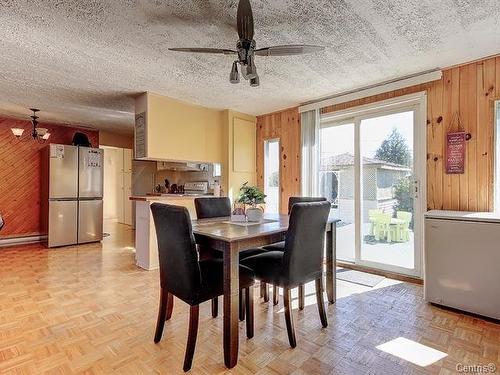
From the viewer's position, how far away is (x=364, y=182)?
371 centimetres

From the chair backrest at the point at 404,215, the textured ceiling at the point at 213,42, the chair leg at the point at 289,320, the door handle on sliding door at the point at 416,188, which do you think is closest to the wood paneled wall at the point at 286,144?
the textured ceiling at the point at 213,42

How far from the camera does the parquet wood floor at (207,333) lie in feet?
5.66

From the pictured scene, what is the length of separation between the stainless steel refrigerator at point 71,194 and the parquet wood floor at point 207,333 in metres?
1.90

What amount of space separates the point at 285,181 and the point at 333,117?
1232 mm

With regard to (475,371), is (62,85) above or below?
above

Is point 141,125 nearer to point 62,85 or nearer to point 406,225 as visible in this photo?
point 62,85

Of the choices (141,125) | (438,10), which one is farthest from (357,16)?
(141,125)

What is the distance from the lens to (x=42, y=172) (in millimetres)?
5336

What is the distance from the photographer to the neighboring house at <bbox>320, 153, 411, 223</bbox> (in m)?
3.46

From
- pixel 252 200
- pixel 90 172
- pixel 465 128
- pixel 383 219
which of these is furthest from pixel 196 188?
pixel 465 128

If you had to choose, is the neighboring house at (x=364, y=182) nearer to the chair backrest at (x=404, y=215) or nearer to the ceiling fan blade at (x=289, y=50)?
the chair backrest at (x=404, y=215)

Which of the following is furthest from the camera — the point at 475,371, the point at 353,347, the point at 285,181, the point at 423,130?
the point at 285,181

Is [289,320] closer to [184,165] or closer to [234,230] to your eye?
[234,230]

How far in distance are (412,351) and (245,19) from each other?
238 centimetres
